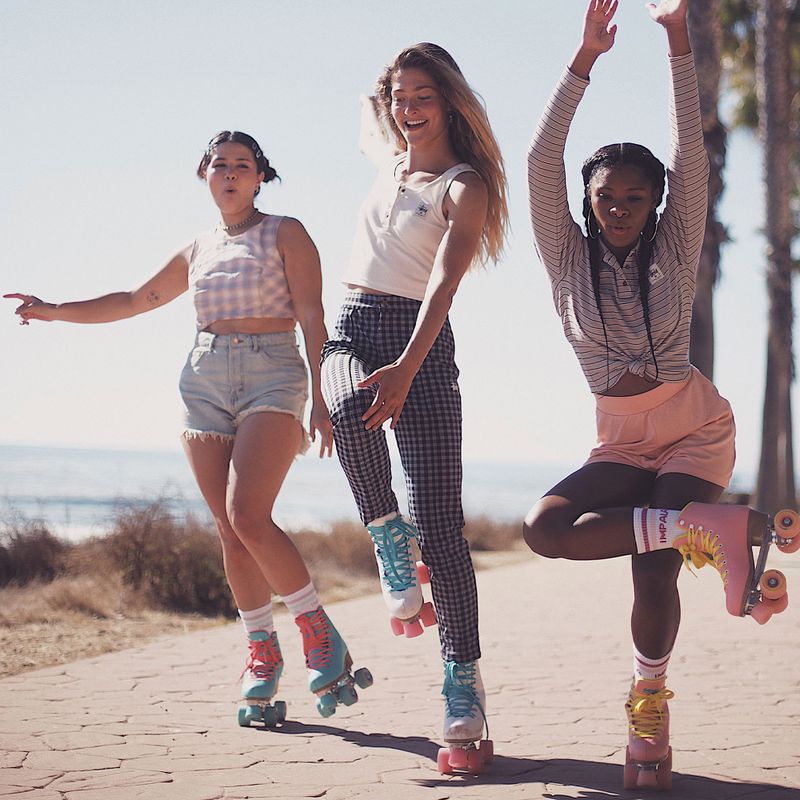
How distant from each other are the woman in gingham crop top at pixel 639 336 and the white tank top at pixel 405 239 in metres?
0.35

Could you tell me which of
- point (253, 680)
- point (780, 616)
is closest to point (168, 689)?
point (253, 680)

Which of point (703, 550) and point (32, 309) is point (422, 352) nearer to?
point (703, 550)

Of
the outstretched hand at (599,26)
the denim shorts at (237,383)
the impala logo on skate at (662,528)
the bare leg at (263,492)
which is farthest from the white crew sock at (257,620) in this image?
the outstretched hand at (599,26)

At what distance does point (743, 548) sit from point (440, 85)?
75.6 inches

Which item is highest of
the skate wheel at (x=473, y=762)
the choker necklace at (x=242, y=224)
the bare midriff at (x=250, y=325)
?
the choker necklace at (x=242, y=224)

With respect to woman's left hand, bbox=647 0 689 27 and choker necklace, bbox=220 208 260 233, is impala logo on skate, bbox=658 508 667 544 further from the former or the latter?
choker necklace, bbox=220 208 260 233

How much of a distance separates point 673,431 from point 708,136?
1150 cm

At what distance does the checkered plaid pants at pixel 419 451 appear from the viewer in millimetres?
Answer: 3834

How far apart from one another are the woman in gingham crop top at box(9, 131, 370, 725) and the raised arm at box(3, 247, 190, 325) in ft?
0.66

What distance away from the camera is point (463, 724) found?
3.74 m

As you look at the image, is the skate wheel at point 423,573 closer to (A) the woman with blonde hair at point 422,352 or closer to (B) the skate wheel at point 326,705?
(A) the woman with blonde hair at point 422,352

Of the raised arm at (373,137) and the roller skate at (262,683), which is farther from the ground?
the raised arm at (373,137)

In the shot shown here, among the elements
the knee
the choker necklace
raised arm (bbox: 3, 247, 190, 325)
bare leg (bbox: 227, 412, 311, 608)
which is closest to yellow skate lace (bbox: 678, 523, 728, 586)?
the knee

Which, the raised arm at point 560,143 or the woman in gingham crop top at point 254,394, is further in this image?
the woman in gingham crop top at point 254,394
